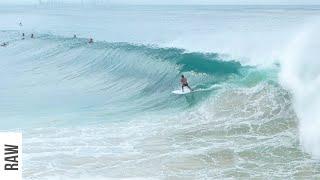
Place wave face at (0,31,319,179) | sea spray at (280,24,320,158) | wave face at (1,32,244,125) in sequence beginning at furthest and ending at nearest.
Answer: wave face at (1,32,244,125) < sea spray at (280,24,320,158) < wave face at (0,31,319,179)

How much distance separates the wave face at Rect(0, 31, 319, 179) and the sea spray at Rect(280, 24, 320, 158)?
34 centimetres

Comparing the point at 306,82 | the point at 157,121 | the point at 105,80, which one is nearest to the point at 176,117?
the point at 157,121

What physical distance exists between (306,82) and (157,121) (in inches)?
199

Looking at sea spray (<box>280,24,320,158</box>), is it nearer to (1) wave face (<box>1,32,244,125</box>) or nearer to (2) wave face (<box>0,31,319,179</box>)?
(2) wave face (<box>0,31,319,179</box>)

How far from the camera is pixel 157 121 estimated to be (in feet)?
53.7

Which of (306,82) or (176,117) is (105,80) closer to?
(176,117)

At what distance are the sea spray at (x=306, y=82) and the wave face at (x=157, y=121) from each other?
1.12ft

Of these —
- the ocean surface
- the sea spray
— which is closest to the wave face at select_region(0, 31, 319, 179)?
the ocean surface

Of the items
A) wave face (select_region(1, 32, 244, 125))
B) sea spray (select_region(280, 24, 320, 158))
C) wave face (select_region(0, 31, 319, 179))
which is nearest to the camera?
wave face (select_region(0, 31, 319, 179))

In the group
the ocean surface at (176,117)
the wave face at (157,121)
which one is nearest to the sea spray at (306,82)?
the ocean surface at (176,117)

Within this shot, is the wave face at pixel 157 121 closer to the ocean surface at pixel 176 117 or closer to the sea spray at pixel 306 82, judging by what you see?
the ocean surface at pixel 176 117

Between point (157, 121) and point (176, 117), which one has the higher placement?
point (176, 117)

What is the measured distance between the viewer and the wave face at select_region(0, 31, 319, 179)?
11.8 m

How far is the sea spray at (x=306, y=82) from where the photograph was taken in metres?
13.2
